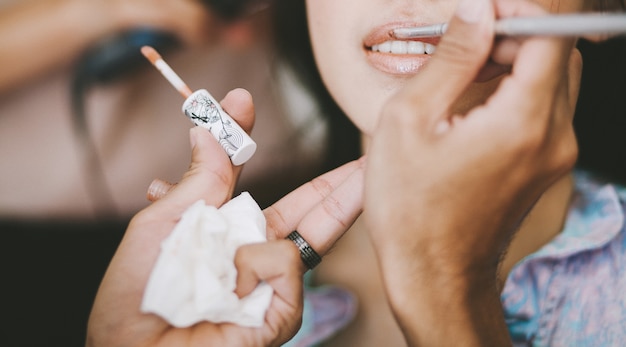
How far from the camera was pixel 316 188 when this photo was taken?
747mm

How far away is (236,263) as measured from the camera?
1.92ft

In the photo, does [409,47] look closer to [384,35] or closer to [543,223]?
[384,35]

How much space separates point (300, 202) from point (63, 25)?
0.94 meters

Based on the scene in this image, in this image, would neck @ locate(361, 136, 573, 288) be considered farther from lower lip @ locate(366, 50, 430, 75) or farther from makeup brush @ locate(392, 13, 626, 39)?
makeup brush @ locate(392, 13, 626, 39)

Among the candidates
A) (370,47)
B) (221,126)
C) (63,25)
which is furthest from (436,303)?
(63,25)

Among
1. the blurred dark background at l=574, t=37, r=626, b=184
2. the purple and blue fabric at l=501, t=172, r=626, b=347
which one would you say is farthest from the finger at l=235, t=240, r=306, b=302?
the blurred dark background at l=574, t=37, r=626, b=184

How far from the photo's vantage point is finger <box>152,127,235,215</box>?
0.64 meters

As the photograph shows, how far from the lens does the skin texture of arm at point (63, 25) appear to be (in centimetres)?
122

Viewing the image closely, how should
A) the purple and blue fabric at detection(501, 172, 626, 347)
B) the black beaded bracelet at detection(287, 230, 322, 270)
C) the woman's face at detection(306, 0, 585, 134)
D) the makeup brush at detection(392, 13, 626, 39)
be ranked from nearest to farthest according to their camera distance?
the makeup brush at detection(392, 13, 626, 39)
the black beaded bracelet at detection(287, 230, 322, 270)
the woman's face at detection(306, 0, 585, 134)
the purple and blue fabric at detection(501, 172, 626, 347)

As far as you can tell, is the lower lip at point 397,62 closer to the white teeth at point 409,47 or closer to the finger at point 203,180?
the white teeth at point 409,47

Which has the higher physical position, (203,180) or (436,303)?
(203,180)

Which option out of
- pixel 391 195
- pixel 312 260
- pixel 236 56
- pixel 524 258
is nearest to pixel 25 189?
pixel 236 56

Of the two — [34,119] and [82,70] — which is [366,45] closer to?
[82,70]

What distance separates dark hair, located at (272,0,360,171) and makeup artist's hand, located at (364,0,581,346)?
2.46ft
